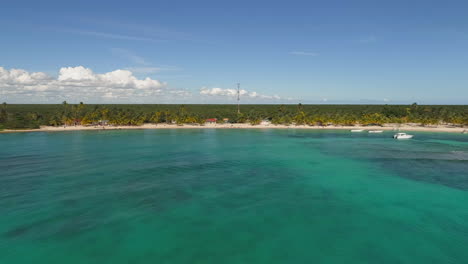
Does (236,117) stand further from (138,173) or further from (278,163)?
(138,173)

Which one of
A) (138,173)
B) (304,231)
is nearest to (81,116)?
(138,173)

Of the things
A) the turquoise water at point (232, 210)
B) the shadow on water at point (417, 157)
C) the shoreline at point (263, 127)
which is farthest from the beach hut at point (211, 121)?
the turquoise water at point (232, 210)

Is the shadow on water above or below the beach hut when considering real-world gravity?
below

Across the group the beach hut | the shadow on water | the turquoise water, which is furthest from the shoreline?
the turquoise water

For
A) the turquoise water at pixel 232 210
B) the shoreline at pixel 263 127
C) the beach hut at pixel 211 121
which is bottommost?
the turquoise water at pixel 232 210

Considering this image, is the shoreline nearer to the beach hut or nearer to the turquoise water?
the beach hut

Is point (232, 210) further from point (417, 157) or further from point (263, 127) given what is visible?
point (263, 127)

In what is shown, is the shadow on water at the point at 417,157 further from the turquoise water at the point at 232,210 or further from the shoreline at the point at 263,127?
the shoreline at the point at 263,127

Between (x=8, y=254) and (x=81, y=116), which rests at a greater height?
(x=81, y=116)

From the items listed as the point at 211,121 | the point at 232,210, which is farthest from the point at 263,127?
the point at 232,210
